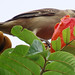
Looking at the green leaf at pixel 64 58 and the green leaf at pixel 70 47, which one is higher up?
the green leaf at pixel 64 58

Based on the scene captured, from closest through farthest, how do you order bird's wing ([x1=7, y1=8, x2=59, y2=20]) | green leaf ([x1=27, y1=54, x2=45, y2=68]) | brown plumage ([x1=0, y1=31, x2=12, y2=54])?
green leaf ([x1=27, y1=54, x2=45, y2=68]) → brown plumage ([x1=0, y1=31, x2=12, y2=54]) → bird's wing ([x1=7, y1=8, x2=59, y2=20])

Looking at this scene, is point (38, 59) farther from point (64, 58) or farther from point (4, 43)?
point (4, 43)

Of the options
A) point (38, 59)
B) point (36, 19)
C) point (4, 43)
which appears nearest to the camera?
point (38, 59)

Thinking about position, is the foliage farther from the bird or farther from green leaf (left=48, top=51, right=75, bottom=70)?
the bird

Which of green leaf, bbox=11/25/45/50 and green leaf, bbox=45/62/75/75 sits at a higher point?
green leaf, bbox=11/25/45/50

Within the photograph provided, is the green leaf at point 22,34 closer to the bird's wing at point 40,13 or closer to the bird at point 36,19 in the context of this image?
the bird at point 36,19

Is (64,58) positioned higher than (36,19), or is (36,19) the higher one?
(64,58)

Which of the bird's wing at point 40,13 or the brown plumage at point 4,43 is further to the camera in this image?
the bird's wing at point 40,13

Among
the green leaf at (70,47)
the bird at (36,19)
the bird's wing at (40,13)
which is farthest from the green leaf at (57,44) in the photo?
the bird's wing at (40,13)

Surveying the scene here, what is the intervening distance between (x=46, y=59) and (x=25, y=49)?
0.9 inches

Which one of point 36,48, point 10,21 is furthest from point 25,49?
point 10,21

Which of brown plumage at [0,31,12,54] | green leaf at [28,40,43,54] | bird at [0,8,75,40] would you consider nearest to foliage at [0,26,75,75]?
green leaf at [28,40,43,54]

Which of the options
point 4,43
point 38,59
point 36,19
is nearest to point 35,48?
point 38,59

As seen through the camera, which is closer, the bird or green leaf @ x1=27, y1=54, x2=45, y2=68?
green leaf @ x1=27, y1=54, x2=45, y2=68
